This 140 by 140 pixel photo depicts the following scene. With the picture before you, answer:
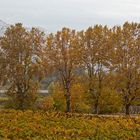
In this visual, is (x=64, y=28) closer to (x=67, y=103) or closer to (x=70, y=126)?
(x=67, y=103)

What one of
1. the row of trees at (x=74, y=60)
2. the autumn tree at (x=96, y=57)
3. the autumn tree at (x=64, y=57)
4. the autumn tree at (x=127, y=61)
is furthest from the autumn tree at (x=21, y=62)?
the autumn tree at (x=127, y=61)

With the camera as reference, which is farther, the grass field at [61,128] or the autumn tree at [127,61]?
the autumn tree at [127,61]

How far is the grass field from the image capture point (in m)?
22.1

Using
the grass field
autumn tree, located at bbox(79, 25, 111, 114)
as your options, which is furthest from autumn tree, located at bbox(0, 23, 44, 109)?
the grass field

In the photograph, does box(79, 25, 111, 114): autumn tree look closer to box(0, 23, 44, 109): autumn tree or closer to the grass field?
box(0, 23, 44, 109): autumn tree

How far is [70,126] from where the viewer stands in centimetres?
2614

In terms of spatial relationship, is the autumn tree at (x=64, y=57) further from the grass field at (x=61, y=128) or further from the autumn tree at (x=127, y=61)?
the grass field at (x=61, y=128)

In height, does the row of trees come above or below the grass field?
above

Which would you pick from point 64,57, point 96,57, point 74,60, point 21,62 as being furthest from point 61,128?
point 21,62

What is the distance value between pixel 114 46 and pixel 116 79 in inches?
142

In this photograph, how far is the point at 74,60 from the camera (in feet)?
157

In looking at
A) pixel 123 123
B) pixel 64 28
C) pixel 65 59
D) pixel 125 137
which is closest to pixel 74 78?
pixel 65 59

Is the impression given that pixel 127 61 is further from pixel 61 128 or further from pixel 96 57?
pixel 61 128

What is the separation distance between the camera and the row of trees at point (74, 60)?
45.4 meters
